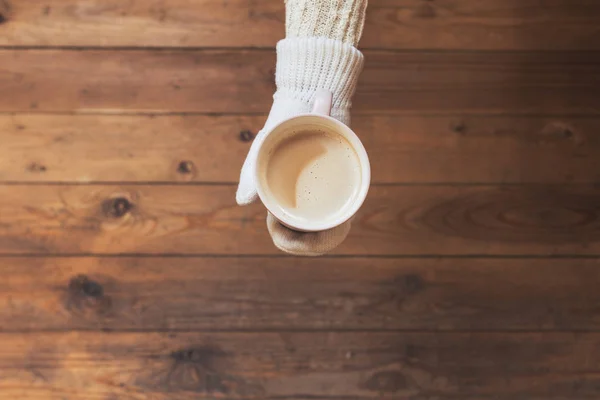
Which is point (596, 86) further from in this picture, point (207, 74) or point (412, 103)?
point (207, 74)

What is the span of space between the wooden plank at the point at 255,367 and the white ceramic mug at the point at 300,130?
466 millimetres

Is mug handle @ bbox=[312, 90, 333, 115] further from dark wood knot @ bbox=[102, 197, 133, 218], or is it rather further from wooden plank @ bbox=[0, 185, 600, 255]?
dark wood knot @ bbox=[102, 197, 133, 218]

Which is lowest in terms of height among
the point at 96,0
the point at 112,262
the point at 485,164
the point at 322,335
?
the point at 322,335

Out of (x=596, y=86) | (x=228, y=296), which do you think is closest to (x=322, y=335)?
(x=228, y=296)

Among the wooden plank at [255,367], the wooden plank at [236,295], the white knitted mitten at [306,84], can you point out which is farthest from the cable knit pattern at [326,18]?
the wooden plank at [255,367]

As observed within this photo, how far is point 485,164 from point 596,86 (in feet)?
0.88

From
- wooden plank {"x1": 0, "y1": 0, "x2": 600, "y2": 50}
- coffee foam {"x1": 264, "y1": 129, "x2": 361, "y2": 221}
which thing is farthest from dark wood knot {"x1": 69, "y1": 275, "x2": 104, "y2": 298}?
coffee foam {"x1": 264, "y1": 129, "x2": 361, "y2": 221}

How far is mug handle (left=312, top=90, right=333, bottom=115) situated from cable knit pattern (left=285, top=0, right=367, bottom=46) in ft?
0.28

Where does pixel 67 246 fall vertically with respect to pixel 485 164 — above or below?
below

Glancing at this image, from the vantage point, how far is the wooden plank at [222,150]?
104cm

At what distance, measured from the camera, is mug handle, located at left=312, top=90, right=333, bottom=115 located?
66 centimetres

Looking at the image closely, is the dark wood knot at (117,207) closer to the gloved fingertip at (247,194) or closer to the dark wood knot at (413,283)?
the gloved fingertip at (247,194)

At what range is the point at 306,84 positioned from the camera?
70 centimetres

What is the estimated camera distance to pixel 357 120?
1047 millimetres
